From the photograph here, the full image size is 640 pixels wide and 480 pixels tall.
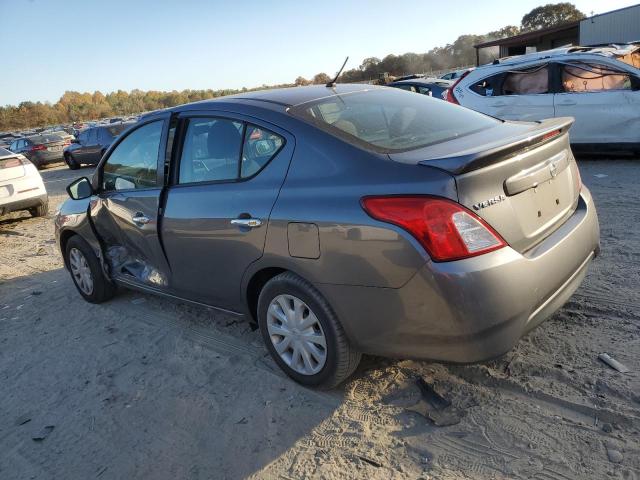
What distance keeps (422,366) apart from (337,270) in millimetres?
977

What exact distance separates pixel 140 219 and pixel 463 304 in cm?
254

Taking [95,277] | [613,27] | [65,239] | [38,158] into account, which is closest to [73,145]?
[38,158]

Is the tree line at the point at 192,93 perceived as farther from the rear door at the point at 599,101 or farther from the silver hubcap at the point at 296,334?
the silver hubcap at the point at 296,334

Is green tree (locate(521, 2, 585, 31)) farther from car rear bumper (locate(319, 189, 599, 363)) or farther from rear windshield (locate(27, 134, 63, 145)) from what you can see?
car rear bumper (locate(319, 189, 599, 363))

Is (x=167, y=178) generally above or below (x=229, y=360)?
above

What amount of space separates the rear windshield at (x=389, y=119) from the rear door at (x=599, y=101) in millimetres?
5253

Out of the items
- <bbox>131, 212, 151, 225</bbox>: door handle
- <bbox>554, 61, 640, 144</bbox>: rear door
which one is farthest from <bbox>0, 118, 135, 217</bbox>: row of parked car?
<bbox>554, 61, 640, 144</bbox>: rear door

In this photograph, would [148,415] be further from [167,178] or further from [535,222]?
[535,222]

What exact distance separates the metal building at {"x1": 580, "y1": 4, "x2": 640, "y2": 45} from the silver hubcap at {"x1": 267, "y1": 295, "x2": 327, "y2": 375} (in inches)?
1179

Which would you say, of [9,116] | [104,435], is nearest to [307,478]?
[104,435]

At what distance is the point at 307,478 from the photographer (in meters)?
2.39

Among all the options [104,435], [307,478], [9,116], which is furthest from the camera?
[9,116]

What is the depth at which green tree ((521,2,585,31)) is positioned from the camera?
198 feet

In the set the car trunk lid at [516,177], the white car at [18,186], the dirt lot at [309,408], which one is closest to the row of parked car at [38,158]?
the white car at [18,186]
